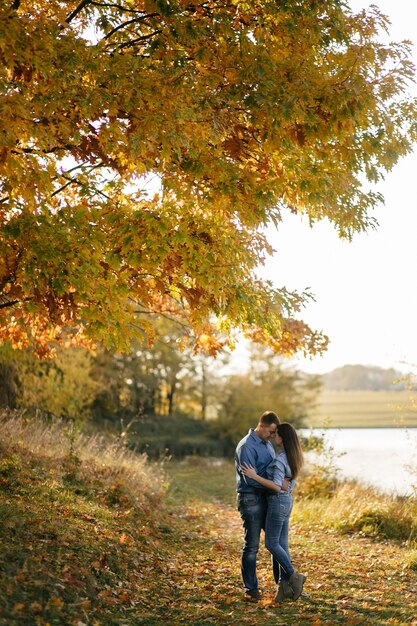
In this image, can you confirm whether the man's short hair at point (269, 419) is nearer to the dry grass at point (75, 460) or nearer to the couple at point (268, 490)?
the couple at point (268, 490)

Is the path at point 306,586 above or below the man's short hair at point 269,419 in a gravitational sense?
below

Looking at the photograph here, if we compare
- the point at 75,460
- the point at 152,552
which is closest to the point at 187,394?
the point at 75,460

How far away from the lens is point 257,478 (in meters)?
6.55

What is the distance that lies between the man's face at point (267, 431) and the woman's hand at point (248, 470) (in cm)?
32

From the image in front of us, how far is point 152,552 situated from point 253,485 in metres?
3.00

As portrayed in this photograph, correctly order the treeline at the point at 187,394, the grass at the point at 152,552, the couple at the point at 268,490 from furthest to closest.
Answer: the treeline at the point at 187,394
the couple at the point at 268,490
the grass at the point at 152,552

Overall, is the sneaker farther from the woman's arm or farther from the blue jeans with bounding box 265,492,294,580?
the woman's arm

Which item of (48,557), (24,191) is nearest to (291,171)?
(24,191)

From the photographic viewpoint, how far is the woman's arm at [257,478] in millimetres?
6539

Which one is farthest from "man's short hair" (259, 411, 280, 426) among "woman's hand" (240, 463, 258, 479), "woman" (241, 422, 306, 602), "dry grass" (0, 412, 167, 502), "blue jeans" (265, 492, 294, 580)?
"dry grass" (0, 412, 167, 502)

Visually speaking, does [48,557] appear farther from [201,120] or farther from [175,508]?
[175,508]

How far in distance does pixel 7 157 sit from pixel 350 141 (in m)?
3.81

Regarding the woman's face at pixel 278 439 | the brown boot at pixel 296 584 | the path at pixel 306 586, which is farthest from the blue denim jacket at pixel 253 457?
the path at pixel 306 586

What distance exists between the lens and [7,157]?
20.7 ft
